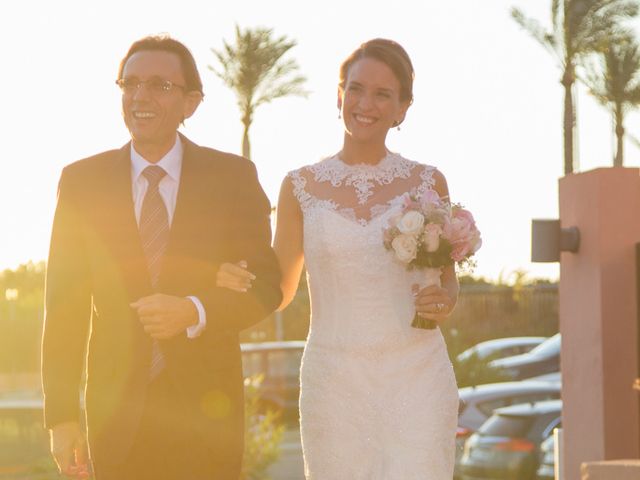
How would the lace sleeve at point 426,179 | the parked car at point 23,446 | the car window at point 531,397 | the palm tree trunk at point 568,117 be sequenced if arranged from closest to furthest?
the lace sleeve at point 426,179
the parked car at point 23,446
the car window at point 531,397
the palm tree trunk at point 568,117

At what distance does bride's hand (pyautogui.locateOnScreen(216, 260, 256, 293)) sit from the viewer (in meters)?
5.24

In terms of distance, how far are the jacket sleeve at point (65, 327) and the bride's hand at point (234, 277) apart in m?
0.51

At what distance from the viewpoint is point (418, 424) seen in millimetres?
6449

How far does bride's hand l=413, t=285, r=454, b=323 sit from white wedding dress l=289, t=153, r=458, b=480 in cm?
24

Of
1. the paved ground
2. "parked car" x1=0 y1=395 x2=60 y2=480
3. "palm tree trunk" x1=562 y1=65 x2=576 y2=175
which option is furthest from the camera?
"palm tree trunk" x1=562 y1=65 x2=576 y2=175

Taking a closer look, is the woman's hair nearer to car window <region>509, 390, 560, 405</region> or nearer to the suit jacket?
the suit jacket

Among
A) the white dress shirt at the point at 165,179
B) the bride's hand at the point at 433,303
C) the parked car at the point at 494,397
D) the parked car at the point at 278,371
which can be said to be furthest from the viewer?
the parked car at the point at 278,371

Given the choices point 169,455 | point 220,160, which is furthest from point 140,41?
point 169,455

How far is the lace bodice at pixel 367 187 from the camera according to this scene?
6.88 meters

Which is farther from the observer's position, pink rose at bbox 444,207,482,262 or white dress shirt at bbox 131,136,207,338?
pink rose at bbox 444,207,482,262

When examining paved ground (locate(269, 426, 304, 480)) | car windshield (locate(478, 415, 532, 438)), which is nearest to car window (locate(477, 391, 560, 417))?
paved ground (locate(269, 426, 304, 480))

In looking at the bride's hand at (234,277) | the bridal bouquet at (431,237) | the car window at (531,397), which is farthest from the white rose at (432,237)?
the car window at (531,397)

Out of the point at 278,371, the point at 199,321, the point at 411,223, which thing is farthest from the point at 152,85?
the point at 278,371

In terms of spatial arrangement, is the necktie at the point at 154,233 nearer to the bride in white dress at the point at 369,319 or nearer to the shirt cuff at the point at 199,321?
the shirt cuff at the point at 199,321
